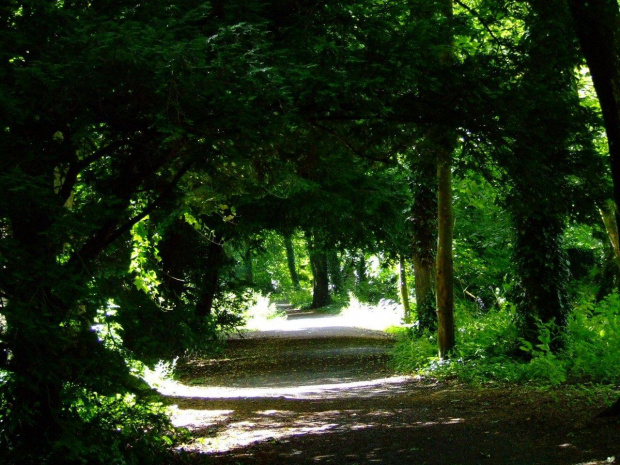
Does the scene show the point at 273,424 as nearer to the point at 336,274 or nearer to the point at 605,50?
the point at 605,50

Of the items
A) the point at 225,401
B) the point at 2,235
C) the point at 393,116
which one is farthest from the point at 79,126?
the point at 225,401

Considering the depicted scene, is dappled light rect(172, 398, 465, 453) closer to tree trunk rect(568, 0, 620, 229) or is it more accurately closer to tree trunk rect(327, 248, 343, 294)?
tree trunk rect(568, 0, 620, 229)

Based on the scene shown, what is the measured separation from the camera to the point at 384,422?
902cm

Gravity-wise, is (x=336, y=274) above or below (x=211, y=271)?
below

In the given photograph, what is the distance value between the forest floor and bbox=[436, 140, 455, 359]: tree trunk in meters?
1.32

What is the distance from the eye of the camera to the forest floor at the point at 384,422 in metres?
6.75

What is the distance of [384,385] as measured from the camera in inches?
537

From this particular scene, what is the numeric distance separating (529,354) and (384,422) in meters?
4.93

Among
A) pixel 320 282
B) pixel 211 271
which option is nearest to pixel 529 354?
pixel 211 271


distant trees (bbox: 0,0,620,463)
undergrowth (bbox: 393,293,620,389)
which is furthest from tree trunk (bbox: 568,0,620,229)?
undergrowth (bbox: 393,293,620,389)

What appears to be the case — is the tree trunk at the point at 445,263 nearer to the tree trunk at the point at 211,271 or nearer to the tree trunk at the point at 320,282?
the tree trunk at the point at 211,271

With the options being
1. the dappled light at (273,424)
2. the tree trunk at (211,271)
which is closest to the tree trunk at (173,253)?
the tree trunk at (211,271)

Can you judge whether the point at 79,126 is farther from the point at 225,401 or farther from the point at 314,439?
the point at 225,401

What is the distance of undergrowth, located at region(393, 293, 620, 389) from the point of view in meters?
10.3
